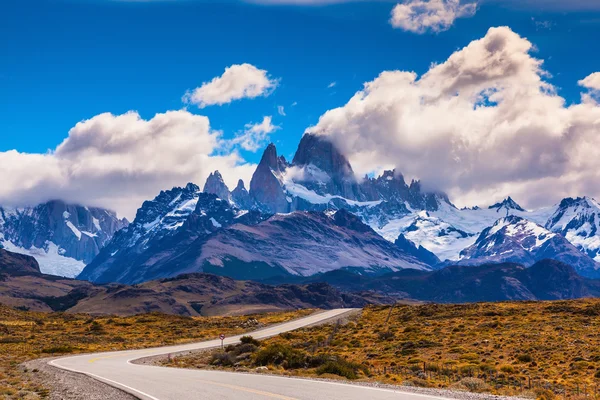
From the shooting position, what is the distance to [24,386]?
135 feet

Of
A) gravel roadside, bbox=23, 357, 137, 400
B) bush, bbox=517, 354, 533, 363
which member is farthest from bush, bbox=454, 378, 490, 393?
gravel roadside, bbox=23, 357, 137, 400

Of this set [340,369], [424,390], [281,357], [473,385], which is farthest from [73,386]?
[473,385]

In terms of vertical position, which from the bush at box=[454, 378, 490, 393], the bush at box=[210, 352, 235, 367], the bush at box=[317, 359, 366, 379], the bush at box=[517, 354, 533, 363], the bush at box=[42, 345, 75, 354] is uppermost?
the bush at box=[517, 354, 533, 363]

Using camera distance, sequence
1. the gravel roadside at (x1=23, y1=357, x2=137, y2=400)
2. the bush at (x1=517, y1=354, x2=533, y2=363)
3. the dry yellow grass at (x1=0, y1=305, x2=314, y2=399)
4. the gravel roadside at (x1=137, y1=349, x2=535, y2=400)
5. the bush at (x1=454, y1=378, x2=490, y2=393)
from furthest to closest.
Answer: the bush at (x1=517, y1=354, x2=533, y2=363)
the dry yellow grass at (x1=0, y1=305, x2=314, y2=399)
the bush at (x1=454, y1=378, x2=490, y2=393)
the gravel roadside at (x1=23, y1=357, x2=137, y2=400)
the gravel roadside at (x1=137, y1=349, x2=535, y2=400)

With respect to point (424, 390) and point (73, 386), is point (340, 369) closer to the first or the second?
point (424, 390)

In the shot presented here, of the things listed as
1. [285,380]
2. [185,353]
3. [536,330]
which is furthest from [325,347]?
[285,380]

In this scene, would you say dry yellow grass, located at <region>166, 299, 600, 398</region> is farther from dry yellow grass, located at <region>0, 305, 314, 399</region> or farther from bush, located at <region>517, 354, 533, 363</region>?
dry yellow grass, located at <region>0, 305, 314, 399</region>

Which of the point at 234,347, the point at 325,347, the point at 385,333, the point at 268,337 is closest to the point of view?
the point at 234,347

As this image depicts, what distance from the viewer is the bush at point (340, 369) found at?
138ft

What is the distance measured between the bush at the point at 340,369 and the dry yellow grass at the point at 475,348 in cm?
38

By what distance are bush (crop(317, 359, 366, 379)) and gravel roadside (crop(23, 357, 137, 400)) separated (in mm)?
13505

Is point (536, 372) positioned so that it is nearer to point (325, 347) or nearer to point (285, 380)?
point (285, 380)

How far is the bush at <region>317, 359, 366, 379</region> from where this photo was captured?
42213 millimetres

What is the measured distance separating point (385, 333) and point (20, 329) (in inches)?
2929
